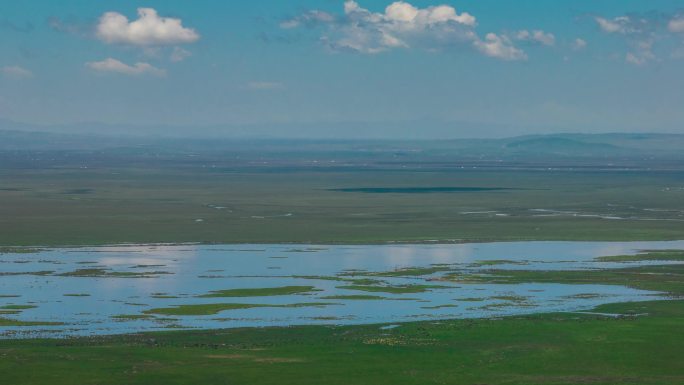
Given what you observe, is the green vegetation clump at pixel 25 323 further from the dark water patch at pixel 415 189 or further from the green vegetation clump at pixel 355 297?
the dark water patch at pixel 415 189

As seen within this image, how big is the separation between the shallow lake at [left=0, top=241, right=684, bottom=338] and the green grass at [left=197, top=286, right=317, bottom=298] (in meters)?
0.28

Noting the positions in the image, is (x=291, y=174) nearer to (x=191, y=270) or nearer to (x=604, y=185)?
(x=604, y=185)

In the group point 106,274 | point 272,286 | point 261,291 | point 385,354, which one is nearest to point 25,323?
point 261,291

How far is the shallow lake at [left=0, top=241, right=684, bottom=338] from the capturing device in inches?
1773

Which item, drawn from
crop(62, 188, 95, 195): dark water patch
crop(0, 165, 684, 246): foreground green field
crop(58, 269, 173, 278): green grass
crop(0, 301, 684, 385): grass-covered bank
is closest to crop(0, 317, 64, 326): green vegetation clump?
crop(0, 301, 684, 385): grass-covered bank

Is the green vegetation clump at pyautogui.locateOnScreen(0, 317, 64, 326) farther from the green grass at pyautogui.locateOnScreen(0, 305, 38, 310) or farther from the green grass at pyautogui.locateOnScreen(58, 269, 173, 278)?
the green grass at pyautogui.locateOnScreen(58, 269, 173, 278)

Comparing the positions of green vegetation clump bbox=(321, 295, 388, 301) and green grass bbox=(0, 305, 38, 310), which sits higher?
green vegetation clump bbox=(321, 295, 388, 301)

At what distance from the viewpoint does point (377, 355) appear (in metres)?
37.9

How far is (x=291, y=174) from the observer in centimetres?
16775

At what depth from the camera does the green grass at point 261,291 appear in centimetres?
5119

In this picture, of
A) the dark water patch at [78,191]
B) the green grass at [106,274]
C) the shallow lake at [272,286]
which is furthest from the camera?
the dark water patch at [78,191]

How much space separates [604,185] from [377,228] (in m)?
63.4

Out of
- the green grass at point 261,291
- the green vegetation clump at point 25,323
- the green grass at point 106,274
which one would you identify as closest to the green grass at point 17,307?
the green vegetation clump at point 25,323

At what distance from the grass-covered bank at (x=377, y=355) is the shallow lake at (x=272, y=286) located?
272 centimetres
